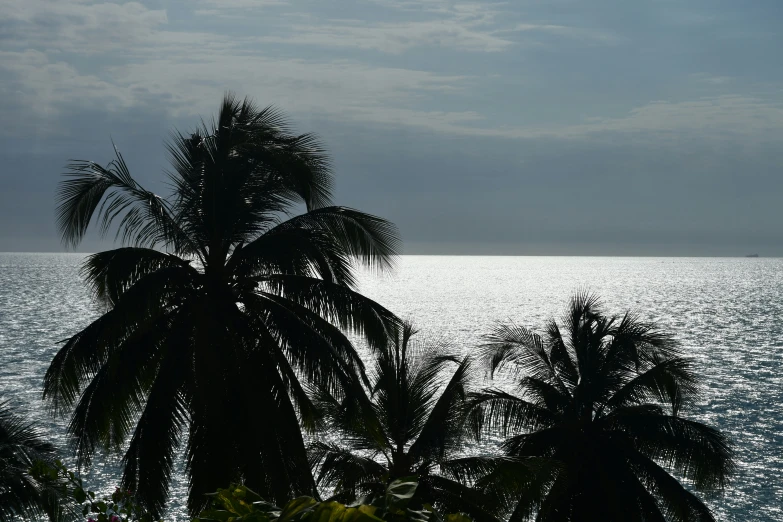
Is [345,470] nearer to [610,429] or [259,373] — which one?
[259,373]

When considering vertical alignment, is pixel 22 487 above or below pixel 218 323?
below

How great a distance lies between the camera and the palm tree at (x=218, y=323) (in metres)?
15.8

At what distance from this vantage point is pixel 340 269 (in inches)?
707

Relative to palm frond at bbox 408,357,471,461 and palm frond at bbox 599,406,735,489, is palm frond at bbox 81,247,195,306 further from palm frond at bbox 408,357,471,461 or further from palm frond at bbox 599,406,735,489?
palm frond at bbox 599,406,735,489

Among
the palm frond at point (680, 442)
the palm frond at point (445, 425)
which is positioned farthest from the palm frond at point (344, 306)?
the palm frond at point (680, 442)

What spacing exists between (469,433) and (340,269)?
5.42 m

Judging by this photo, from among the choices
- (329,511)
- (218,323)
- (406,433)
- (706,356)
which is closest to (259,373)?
(218,323)

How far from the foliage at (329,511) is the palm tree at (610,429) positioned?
1491cm

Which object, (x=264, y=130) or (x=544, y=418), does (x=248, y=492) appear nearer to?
(x=264, y=130)

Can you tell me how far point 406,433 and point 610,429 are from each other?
567 cm

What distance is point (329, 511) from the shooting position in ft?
13.5

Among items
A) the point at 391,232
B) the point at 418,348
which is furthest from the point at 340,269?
the point at 418,348

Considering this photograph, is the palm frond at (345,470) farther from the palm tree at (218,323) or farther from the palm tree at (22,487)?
the palm tree at (22,487)

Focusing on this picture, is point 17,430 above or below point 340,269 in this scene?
below
